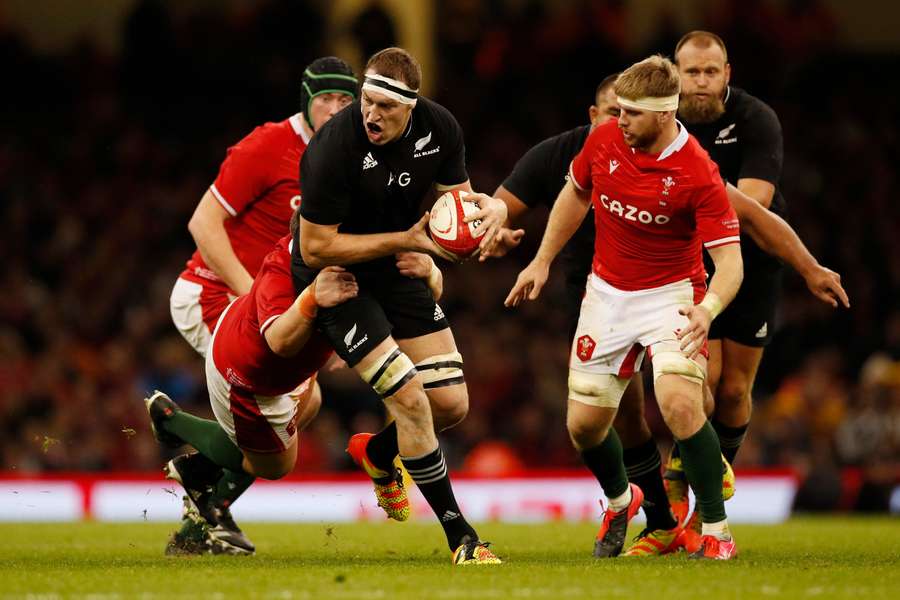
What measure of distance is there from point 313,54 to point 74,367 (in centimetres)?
552

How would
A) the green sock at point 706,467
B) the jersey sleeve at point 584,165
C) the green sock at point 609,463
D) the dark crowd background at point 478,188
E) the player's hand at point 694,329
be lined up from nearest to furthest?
the player's hand at point 694,329, the green sock at point 706,467, the jersey sleeve at point 584,165, the green sock at point 609,463, the dark crowd background at point 478,188

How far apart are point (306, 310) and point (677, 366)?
185 cm

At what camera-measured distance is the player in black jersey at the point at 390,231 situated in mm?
7047

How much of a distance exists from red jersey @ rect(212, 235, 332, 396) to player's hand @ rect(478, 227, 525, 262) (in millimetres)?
996

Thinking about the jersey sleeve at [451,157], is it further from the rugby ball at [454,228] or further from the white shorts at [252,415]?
the white shorts at [252,415]

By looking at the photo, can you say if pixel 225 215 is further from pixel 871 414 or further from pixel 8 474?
pixel 871 414

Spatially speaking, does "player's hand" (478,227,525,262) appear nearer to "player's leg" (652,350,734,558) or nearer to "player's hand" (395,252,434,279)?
"player's hand" (395,252,434,279)

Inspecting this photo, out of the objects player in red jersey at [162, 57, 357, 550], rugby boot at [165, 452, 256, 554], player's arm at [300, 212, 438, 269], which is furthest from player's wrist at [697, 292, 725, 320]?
rugby boot at [165, 452, 256, 554]

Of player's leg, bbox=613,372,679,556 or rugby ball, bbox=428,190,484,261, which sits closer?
rugby ball, bbox=428,190,484,261

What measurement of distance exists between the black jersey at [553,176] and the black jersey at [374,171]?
0.98 m

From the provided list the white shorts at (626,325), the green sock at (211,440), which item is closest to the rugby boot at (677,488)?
the white shorts at (626,325)

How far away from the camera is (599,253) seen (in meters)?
7.80

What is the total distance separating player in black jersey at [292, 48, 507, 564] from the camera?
705 centimetres

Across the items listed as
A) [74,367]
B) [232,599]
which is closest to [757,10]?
[74,367]
